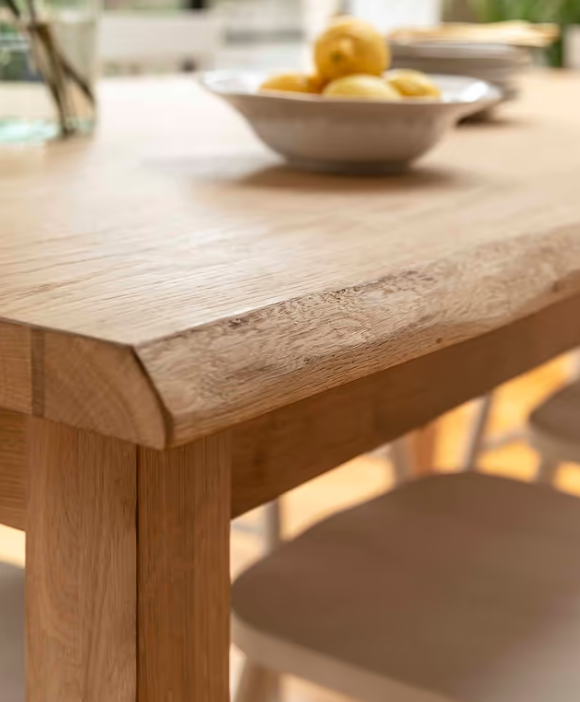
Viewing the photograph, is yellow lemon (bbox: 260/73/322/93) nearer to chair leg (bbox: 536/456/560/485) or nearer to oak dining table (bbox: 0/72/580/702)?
oak dining table (bbox: 0/72/580/702)

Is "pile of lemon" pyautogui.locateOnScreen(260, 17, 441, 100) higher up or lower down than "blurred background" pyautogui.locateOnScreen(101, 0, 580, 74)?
higher up

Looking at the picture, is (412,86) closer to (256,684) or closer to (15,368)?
(256,684)

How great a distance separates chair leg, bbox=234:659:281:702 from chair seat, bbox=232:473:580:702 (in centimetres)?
11

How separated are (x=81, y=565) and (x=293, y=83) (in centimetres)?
63

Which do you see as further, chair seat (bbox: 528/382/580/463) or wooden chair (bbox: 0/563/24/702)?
chair seat (bbox: 528/382/580/463)

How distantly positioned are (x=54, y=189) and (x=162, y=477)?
0.39m

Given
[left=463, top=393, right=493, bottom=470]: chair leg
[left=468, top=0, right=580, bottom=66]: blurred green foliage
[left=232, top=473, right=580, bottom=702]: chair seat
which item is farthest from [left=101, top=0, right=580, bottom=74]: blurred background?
[left=232, top=473, right=580, bottom=702]: chair seat

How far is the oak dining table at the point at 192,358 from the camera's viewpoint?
1.57ft

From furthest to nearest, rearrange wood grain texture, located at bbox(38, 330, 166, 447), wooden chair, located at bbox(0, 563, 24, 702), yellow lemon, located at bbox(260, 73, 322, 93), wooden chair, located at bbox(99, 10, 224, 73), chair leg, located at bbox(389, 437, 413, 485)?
wooden chair, located at bbox(99, 10, 224, 73)
chair leg, located at bbox(389, 437, 413, 485)
yellow lemon, located at bbox(260, 73, 322, 93)
wooden chair, located at bbox(0, 563, 24, 702)
wood grain texture, located at bbox(38, 330, 166, 447)

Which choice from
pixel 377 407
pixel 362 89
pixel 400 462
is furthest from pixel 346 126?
pixel 400 462

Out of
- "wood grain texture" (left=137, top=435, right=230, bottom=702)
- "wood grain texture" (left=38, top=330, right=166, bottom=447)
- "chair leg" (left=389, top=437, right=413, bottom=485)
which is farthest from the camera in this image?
"chair leg" (left=389, top=437, right=413, bottom=485)

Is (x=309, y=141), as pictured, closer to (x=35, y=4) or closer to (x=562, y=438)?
(x=35, y=4)

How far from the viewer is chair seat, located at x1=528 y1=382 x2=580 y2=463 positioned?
131 centimetres

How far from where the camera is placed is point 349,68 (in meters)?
1.06
